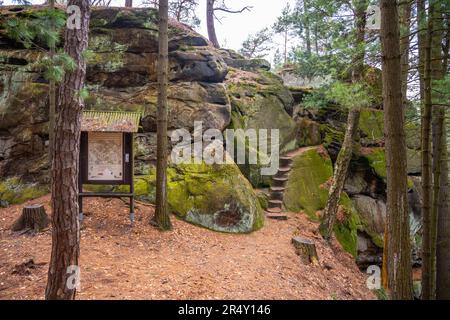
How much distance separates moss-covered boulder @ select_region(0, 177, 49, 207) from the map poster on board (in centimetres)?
312

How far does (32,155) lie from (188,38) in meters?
6.82

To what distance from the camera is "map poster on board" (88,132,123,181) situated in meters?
6.68

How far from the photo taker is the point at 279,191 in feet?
34.1

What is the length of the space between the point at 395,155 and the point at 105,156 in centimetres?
603

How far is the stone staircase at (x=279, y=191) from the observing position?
9.54 meters

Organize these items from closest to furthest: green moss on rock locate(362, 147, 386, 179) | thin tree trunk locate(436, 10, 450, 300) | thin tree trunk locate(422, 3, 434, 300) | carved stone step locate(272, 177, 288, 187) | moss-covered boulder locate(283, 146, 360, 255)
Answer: thin tree trunk locate(422, 3, 434, 300)
thin tree trunk locate(436, 10, 450, 300)
moss-covered boulder locate(283, 146, 360, 255)
carved stone step locate(272, 177, 288, 187)
green moss on rock locate(362, 147, 386, 179)

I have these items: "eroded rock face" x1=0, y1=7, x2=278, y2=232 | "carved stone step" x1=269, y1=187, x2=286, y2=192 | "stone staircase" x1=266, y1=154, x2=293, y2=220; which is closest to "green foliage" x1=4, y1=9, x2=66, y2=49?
"eroded rock face" x1=0, y1=7, x2=278, y2=232

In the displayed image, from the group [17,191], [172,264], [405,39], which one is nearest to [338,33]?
[405,39]

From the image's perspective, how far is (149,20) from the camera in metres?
9.95

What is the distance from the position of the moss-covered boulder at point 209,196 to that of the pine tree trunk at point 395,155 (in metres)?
4.55

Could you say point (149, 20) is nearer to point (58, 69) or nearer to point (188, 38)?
point (188, 38)

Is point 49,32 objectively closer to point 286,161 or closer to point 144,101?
point 144,101

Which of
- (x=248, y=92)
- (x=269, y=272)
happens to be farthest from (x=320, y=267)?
(x=248, y=92)

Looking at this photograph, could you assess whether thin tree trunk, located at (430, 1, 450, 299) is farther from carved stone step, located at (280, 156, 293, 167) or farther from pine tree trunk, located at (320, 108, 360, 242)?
carved stone step, located at (280, 156, 293, 167)
